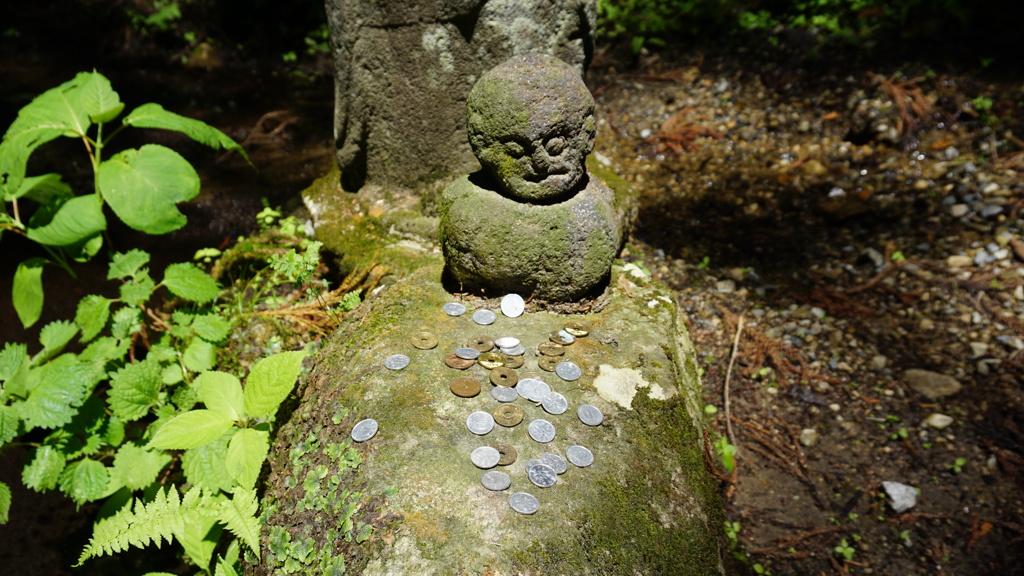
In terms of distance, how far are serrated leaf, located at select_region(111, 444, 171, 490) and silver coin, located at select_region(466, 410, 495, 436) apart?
159 centimetres

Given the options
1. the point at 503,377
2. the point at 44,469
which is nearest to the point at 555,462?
the point at 503,377

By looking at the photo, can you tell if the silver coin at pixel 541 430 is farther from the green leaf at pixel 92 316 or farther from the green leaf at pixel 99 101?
the green leaf at pixel 99 101

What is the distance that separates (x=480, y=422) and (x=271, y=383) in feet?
2.61

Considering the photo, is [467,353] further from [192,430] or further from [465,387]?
[192,430]

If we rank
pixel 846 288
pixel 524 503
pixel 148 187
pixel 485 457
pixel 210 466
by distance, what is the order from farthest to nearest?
pixel 846 288, pixel 148 187, pixel 210 466, pixel 485 457, pixel 524 503

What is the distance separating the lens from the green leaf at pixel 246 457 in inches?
83.9

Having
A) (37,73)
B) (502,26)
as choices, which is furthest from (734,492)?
(37,73)

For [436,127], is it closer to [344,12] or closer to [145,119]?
[344,12]

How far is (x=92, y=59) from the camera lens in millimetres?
7602

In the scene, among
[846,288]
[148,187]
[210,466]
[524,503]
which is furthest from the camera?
[846,288]

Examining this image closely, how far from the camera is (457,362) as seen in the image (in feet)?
7.97

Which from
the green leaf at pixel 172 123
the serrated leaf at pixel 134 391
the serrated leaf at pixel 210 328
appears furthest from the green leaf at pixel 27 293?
the green leaf at pixel 172 123

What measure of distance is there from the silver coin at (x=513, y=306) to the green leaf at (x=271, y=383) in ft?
3.03

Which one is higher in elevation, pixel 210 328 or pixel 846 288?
pixel 210 328
